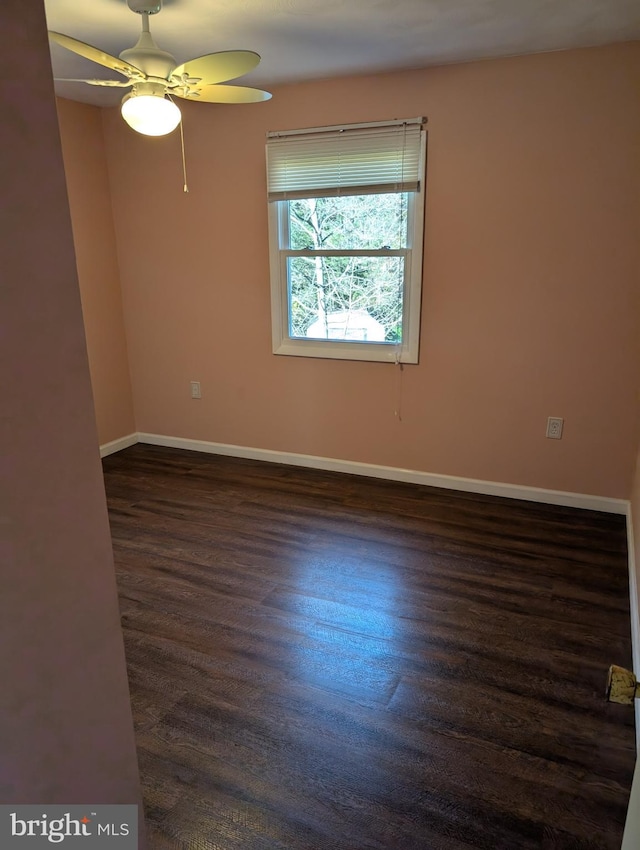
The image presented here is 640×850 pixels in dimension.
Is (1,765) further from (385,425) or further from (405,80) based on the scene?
(405,80)

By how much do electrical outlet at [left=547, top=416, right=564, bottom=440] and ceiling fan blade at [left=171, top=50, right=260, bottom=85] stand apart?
237 cm

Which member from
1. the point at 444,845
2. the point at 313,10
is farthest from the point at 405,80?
the point at 444,845

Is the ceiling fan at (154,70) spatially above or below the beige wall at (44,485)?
above

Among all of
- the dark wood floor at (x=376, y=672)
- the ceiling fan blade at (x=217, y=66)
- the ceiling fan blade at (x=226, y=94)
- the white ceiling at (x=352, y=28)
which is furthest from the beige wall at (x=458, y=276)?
the ceiling fan blade at (x=217, y=66)

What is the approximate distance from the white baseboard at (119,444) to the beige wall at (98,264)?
38mm

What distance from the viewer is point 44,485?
2.79ft

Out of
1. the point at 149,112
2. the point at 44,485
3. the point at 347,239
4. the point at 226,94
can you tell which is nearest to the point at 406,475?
the point at 347,239

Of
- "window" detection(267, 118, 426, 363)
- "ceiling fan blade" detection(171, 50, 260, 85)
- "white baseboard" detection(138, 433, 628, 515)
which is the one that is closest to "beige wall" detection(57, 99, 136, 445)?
"white baseboard" detection(138, 433, 628, 515)

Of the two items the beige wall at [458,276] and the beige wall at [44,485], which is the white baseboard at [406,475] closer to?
the beige wall at [458,276]

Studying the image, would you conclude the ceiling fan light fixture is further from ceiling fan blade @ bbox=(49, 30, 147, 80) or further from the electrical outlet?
the electrical outlet

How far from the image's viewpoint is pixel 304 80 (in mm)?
3236

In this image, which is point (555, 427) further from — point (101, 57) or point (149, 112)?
→ point (101, 57)

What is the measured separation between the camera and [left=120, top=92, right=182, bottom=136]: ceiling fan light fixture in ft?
6.81

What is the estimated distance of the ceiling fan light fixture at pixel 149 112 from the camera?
207 centimetres
